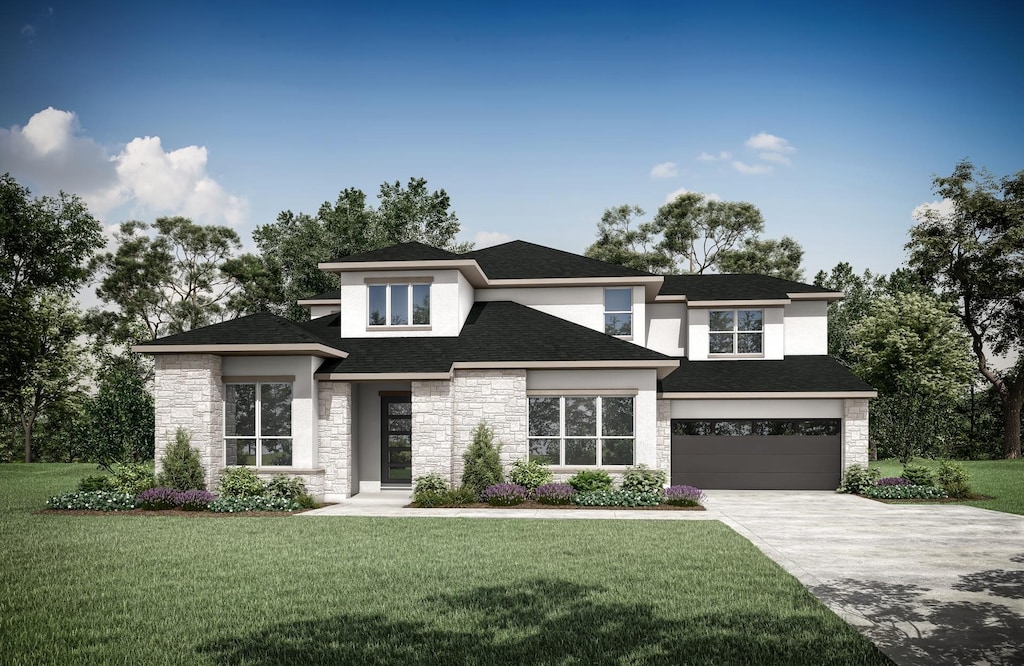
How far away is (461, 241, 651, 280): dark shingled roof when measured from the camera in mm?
23875

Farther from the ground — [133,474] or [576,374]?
[576,374]

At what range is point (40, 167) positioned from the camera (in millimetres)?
10750

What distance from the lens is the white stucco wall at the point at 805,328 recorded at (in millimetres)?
25875

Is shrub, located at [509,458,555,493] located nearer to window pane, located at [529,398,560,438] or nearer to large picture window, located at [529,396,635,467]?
large picture window, located at [529,396,635,467]

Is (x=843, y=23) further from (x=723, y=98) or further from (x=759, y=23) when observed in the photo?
(x=723, y=98)

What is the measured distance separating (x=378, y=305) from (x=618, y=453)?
793cm

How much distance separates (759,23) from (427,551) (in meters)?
11.1

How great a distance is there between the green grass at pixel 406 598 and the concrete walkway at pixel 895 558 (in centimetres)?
52

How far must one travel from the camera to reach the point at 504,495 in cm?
1823

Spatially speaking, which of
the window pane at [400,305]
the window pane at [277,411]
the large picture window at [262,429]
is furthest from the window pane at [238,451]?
the window pane at [400,305]

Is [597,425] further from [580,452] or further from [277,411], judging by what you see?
[277,411]

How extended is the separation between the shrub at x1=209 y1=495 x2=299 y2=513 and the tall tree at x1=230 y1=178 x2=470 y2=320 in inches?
967

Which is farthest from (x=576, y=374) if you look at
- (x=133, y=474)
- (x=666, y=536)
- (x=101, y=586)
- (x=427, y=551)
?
(x=101, y=586)

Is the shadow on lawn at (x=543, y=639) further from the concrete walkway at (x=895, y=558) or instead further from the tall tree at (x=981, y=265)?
the tall tree at (x=981, y=265)
